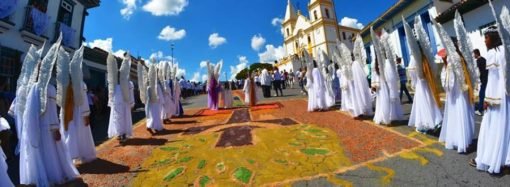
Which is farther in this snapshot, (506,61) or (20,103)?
(20,103)

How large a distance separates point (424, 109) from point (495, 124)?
2099 mm

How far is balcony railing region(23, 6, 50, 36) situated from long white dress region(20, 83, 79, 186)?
429 inches

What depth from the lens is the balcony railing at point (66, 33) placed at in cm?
1479

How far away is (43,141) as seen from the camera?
423 centimetres

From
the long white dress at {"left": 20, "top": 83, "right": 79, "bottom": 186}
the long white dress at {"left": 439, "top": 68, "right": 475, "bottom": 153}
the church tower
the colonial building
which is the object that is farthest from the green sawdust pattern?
the church tower

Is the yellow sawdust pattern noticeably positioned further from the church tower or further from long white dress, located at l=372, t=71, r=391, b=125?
the church tower

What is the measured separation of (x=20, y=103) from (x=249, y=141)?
3.83 meters

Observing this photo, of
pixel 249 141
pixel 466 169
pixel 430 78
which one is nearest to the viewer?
pixel 466 169

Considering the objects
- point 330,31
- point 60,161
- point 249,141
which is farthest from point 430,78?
point 330,31

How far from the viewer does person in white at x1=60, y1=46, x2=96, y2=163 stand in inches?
199

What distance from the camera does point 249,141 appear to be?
6109 millimetres

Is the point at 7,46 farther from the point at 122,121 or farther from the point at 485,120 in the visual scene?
the point at 485,120

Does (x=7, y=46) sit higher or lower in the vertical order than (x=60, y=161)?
higher

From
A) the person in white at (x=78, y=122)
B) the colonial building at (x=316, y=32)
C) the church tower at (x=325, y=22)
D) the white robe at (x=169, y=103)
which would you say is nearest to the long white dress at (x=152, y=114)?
the white robe at (x=169, y=103)
